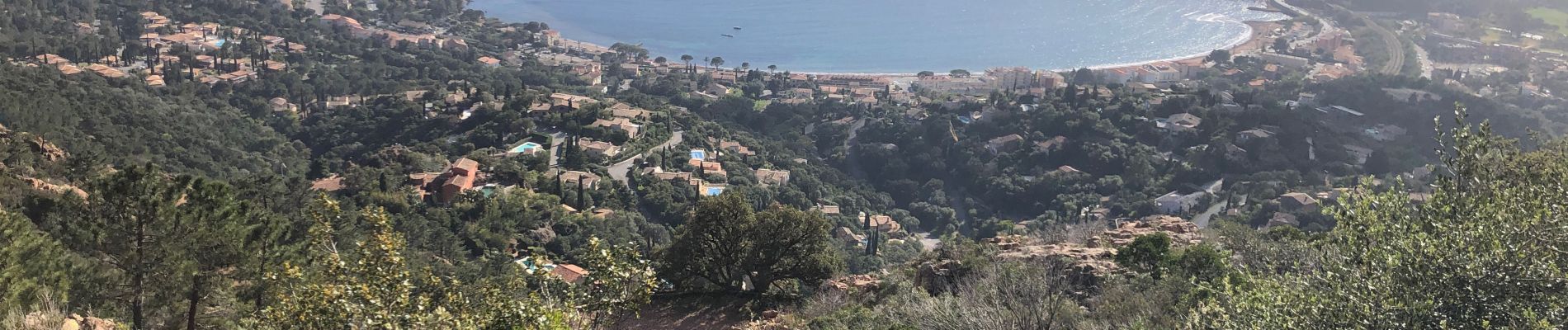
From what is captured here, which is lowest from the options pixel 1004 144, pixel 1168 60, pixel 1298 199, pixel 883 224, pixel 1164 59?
pixel 883 224

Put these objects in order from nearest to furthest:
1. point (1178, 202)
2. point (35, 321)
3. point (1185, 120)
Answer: point (35, 321)
point (1178, 202)
point (1185, 120)

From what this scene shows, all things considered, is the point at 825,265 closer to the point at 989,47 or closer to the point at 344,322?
the point at 344,322

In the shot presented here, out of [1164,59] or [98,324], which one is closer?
[98,324]

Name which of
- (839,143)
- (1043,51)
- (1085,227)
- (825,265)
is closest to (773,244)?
(825,265)

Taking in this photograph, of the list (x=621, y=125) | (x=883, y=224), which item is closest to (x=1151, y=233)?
(x=883, y=224)

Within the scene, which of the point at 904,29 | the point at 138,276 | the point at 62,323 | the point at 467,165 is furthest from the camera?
the point at 904,29

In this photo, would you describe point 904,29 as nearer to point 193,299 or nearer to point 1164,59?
point 1164,59

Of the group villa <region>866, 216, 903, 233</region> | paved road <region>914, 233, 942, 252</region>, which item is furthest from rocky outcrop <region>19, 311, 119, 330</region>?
villa <region>866, 216, 903, 233</region>
